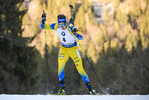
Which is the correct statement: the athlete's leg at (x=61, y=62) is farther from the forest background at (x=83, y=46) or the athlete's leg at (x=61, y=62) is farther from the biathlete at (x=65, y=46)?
the forest background at (x=83, y=46)

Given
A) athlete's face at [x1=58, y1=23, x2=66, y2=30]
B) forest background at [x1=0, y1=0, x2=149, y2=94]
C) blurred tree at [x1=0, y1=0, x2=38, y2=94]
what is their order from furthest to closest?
forest background at [x1=0, y1=0, x2=149, y2=94], blurred tree at [x1=0, y1=0, x2=38, y2=94], athlete's face at [x1=58, y1=23, x2=66, y2=30]

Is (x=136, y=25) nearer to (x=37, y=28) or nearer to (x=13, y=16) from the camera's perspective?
(x=37, y=28)

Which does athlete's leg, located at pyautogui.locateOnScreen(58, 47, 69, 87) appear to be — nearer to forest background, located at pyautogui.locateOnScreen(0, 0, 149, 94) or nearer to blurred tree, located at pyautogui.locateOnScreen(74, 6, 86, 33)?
forest background, located at pyautogui.locateOnScreen(0, 0, 149, 94)

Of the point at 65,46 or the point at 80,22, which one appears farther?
the point at 80,22

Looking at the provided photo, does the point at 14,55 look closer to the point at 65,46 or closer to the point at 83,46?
the point at 65,46

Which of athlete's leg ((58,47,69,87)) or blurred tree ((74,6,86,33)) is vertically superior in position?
athlete's leg ((58,47,69,87))

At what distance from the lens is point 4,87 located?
1662 cm

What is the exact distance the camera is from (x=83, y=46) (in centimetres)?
5831

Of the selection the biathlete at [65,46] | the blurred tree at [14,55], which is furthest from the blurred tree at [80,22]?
the biathlete at [65,46]

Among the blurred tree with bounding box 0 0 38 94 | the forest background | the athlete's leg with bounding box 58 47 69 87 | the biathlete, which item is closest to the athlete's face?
the biathlete

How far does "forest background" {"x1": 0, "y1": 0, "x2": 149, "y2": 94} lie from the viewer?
53.4 feet

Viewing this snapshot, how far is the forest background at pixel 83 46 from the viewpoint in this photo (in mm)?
16281

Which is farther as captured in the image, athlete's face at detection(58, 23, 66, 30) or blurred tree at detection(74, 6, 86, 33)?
blurred tree at detection(74, 6, 86, 33)

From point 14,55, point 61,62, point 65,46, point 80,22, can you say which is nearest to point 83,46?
point 80,22
